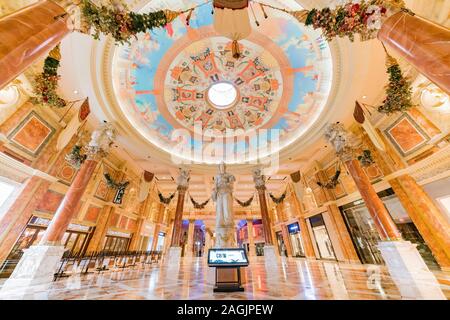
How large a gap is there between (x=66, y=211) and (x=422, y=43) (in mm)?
9411

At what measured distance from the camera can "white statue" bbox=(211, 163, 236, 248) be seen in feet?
18.4

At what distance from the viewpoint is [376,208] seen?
5992 mm

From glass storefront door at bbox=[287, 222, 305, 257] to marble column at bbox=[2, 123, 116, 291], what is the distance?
49.8ft

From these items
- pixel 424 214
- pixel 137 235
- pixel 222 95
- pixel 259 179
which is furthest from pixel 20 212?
pixel 424 214

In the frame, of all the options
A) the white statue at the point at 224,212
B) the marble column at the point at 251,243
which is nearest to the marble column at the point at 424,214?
the white statue at the point at 224,212

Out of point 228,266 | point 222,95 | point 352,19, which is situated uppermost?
point 222,95

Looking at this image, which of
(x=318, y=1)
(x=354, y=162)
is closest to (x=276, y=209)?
(x=354, y=162)

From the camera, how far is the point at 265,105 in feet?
32.0

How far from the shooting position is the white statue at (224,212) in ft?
18.4

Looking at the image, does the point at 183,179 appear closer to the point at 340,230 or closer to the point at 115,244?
the point at 115,244

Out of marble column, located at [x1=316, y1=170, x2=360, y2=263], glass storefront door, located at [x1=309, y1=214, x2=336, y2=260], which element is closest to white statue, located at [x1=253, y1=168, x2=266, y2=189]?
marble column, located at [x1=316, y1=170, x2=360, y2=263]
